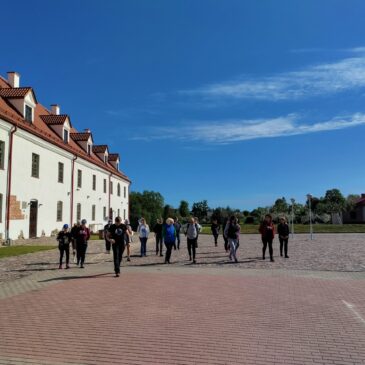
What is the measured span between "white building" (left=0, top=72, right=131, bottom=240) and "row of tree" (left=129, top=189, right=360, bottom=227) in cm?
1055

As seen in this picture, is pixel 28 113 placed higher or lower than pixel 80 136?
lower

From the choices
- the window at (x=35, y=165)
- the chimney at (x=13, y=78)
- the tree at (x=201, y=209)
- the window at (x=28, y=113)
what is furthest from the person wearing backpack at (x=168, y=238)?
the tree at (x=201, y=209)

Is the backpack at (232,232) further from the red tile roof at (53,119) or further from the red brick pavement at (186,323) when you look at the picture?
the red tile roof at (53,119)

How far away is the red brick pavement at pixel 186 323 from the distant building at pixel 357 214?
293 ft

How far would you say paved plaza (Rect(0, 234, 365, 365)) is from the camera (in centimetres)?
558

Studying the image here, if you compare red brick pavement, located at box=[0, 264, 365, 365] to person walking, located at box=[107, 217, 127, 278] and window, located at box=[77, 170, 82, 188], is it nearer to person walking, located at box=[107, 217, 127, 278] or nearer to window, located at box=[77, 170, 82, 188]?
person walking, located at box=[107, 217, 127, 278]

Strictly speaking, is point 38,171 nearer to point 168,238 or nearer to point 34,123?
point 34,123

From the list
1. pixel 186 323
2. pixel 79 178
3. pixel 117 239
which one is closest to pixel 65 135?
pixel 79 178

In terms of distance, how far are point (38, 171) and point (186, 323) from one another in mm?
23981

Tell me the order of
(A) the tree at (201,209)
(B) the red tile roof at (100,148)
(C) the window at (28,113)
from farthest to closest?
(A) the tree at (201,209) < (B) the red tile roof at (100,148) < (C) the window at (28,113)

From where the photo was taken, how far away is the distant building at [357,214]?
308ft

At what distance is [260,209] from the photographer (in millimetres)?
103438

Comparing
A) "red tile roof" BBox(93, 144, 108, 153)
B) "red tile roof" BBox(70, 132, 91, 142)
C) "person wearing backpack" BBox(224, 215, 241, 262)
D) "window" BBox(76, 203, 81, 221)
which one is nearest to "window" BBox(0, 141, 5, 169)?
"window" BBox(76, 203, 81, 221)

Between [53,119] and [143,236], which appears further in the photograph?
[53,119]
